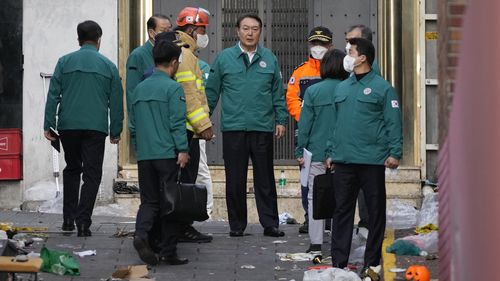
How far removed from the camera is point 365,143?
11.2 metres

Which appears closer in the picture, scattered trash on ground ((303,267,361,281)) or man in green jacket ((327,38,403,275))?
scattered trash on ground ((303,267,361,281))

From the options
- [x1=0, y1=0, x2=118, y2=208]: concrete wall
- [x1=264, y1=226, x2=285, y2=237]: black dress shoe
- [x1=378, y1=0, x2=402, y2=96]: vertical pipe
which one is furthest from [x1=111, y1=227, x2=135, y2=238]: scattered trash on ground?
[x1=378, y1=0, x2=402, y2=96]: vertical pipe

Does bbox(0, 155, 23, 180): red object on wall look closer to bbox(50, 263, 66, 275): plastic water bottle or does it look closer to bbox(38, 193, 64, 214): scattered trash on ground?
bbox(38, 193, 64, 214): scattered trash on ground

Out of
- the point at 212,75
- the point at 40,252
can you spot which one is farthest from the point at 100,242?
the point at 212,75

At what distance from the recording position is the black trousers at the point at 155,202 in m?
11.9

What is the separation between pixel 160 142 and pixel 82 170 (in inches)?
80.8

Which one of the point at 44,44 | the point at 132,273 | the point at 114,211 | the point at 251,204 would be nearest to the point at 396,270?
the point at 132,273

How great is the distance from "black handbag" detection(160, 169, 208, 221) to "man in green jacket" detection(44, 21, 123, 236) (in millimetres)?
1873

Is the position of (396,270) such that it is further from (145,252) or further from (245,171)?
(245,171)

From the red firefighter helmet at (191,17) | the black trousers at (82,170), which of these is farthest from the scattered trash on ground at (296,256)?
the red firefighter helmet at (191,17)

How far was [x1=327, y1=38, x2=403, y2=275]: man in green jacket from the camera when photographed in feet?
36.6

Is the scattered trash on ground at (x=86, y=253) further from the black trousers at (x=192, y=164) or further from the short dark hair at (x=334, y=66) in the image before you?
the short dark hair at (x=334, y=66)

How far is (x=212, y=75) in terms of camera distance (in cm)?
1423

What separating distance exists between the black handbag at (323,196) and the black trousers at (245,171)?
2213 millimetres
